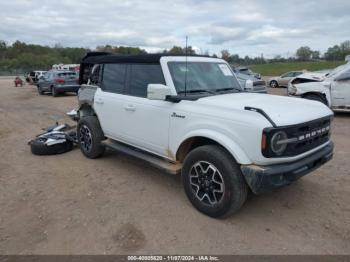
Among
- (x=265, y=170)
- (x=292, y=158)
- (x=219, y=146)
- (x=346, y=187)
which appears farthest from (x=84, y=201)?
(x=346, y=187)

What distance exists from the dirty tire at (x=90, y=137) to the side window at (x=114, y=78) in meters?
0.71

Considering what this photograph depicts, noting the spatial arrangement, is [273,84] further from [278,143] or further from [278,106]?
[278,143]

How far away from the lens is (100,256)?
3.02 meters

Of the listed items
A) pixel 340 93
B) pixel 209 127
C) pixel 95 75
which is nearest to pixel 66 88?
pixel 95 75

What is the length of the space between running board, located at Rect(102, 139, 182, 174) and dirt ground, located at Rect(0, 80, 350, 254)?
1.43 feet

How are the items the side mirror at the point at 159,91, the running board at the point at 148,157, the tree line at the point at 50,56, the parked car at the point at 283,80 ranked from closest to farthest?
the side mirror at the point at 159,91, the running board at the point at 148,157, the parked car at the point at 283,80, the tree line at the point at 50,56

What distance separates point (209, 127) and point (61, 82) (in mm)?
16904

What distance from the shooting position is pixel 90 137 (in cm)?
577

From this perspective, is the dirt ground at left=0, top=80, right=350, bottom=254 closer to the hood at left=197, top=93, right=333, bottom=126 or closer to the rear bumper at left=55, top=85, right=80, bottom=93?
the hood at left=197, top=93, right=333, bottom=126

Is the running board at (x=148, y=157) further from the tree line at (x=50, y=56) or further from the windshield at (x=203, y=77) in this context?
the tree line at (x=50, y=56)

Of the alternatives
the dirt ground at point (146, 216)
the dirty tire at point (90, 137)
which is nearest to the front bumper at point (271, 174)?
the dirt ground at point (146, 216)

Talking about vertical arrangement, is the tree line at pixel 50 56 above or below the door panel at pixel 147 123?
above

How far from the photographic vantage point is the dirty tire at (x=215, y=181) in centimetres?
337

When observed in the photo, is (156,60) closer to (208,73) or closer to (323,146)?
(208,73)
